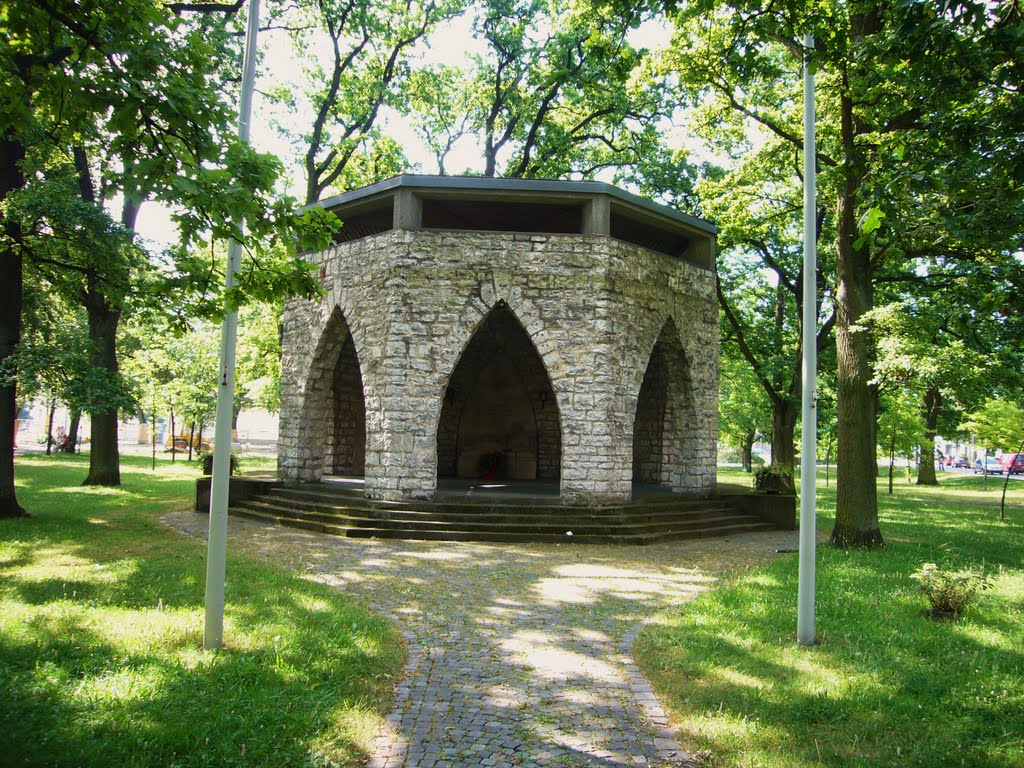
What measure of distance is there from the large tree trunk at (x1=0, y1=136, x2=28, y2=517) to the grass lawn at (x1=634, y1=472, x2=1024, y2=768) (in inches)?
398

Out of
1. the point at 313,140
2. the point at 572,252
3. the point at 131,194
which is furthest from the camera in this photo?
the point at 313,140

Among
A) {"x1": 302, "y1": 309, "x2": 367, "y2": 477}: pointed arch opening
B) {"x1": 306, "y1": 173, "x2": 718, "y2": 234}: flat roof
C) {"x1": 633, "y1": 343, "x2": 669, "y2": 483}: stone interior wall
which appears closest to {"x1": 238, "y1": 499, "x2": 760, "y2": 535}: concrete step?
{"x1": 302, "y1": 309, "x2": 367, "y2": 477}: pointed arch opening

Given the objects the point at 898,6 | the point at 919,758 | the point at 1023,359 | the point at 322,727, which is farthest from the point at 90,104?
the point at 1023,359

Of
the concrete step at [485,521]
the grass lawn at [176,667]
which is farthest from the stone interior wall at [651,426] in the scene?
the grass lawn at [176,667]

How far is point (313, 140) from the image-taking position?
18.2 meters

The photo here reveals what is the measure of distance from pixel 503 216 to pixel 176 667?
1118 cm

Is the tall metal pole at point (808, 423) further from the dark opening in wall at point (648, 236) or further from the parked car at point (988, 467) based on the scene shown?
the parked car at point (988, 467)

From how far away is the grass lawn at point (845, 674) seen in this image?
12.5ft

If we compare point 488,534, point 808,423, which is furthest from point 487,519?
point 808,423

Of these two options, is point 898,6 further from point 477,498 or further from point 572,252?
point 477,498

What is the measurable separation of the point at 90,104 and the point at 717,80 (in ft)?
34.8

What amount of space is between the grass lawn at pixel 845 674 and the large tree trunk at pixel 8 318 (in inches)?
398

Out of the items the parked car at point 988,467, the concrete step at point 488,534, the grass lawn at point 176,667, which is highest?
the grass lawn at point 176,667

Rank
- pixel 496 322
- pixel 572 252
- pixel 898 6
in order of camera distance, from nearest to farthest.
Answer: pixel 898 6, pixel 572 252, pixel 496 322
